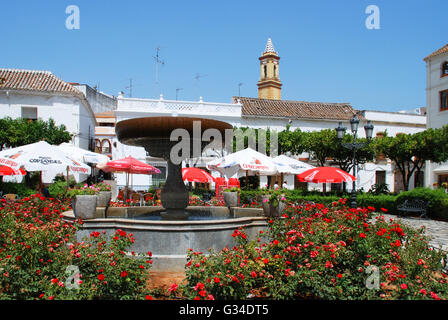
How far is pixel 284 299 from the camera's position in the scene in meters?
3.71

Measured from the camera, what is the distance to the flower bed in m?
3.49

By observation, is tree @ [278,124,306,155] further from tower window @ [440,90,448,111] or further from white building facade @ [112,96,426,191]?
tower window @ [440,90,448,111]

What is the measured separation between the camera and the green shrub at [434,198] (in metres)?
13.3

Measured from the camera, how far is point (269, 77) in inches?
1686

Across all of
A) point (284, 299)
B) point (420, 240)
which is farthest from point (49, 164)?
point (420, 240)

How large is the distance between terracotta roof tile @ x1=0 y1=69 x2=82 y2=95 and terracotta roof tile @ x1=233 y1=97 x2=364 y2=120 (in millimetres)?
13380

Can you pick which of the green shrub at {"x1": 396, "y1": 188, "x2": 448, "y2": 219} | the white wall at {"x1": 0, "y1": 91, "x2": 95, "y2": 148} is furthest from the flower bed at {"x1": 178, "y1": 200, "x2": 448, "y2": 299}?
the white wall at {"x1": 0, "y1": 91, "x2": 95, "y2": 148}

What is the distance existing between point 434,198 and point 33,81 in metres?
24.3

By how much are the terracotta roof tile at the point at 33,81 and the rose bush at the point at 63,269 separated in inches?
840

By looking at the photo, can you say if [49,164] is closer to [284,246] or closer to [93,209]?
[93,209]

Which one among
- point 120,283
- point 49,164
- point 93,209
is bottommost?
point 120,283

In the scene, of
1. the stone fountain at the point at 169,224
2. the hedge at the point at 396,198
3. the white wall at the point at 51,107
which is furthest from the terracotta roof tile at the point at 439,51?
the white wall at the point at 51,107

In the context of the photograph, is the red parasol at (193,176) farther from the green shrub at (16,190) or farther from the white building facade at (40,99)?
the white building facade at (40,99)
